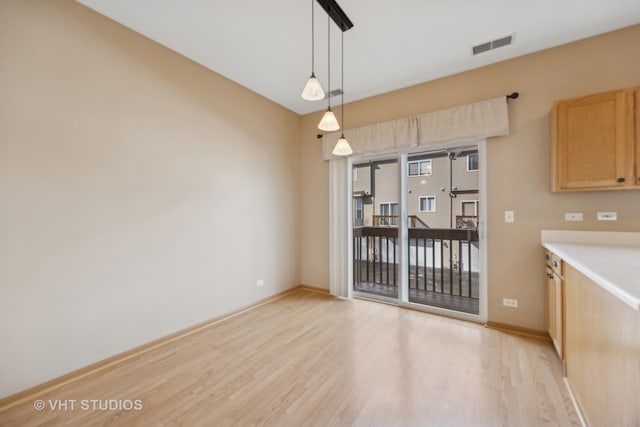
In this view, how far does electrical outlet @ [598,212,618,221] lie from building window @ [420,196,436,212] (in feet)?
5.93

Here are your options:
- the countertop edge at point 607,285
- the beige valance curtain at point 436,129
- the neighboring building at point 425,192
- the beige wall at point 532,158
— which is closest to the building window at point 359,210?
the neighboring building at point 425,192

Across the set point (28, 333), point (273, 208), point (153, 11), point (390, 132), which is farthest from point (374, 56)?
point (28, 333)

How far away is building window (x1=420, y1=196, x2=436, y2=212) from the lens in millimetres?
3952

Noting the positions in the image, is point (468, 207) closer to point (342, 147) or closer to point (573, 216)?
point (573, 216)

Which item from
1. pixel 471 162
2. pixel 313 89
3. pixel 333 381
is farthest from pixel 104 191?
pixel 471 162

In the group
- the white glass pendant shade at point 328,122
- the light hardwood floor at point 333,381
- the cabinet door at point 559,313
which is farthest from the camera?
the white glass pendant shade at point 328,122

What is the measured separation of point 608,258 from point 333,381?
2.02 m

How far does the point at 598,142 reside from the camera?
213 cm

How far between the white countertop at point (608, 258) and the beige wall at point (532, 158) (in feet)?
0.33

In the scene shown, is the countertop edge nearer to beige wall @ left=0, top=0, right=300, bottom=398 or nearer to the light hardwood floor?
the light hardwood floor

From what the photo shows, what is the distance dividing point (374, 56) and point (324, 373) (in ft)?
10.2

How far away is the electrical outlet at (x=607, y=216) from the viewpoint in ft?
7.41

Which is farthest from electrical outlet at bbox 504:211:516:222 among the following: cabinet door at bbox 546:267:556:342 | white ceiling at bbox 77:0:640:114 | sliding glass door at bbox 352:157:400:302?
white ceiling at bbox 77:0:640:114

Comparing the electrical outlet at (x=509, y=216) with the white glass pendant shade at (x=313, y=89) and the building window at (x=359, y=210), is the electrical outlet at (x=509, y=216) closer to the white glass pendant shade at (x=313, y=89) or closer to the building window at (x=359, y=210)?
the building window at (x=359, y=210)
